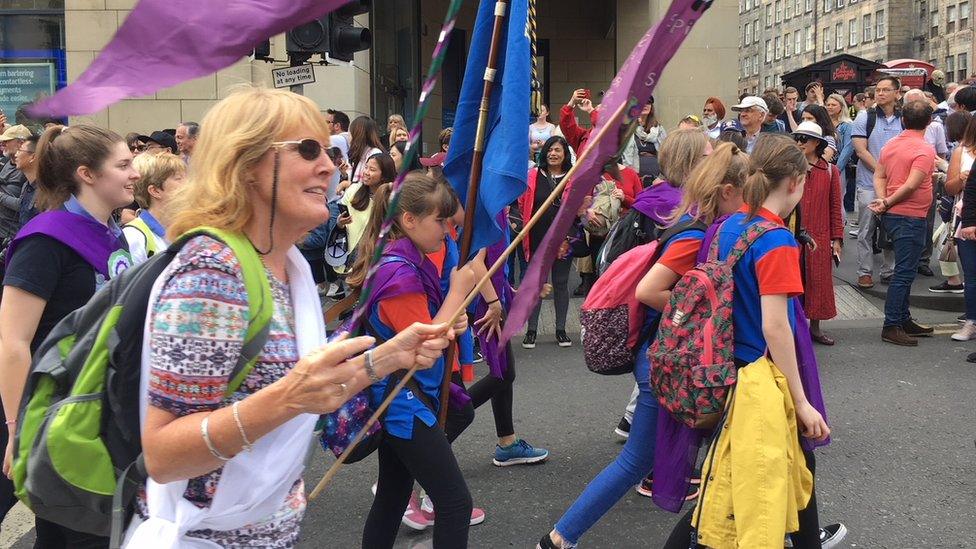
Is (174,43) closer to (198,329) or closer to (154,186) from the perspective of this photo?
(198,329)

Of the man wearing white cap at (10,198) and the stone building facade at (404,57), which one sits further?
the stone building facade at (404,57)

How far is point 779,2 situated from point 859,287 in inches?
4341

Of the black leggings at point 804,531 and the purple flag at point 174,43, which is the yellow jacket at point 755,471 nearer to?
the black leggings at point 804,531

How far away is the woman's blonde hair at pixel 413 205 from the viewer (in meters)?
3.48

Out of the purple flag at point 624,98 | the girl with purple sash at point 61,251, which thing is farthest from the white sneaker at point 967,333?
the girl with purple sash at point 61,251

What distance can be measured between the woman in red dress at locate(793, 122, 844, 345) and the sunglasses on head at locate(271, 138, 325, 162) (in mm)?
6463

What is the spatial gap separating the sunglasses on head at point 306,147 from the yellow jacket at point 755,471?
1.71 metres

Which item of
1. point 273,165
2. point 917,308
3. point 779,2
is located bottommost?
point 917,308

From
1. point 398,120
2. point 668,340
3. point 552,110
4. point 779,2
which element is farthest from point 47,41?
point 779,2

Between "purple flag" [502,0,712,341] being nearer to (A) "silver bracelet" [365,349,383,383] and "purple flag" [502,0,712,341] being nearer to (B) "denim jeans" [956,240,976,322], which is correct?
(A) "silver bracelet" [365,349,383,383]

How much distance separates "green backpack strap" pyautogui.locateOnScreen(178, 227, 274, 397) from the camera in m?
→ 1.82

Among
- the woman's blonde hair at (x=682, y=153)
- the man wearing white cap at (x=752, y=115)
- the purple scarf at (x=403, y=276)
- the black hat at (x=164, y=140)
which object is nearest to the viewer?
the purple scarf at (x=403, y=276)

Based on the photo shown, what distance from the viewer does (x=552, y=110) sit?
70.3ft

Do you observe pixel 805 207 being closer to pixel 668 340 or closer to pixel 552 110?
pixel 668 340
